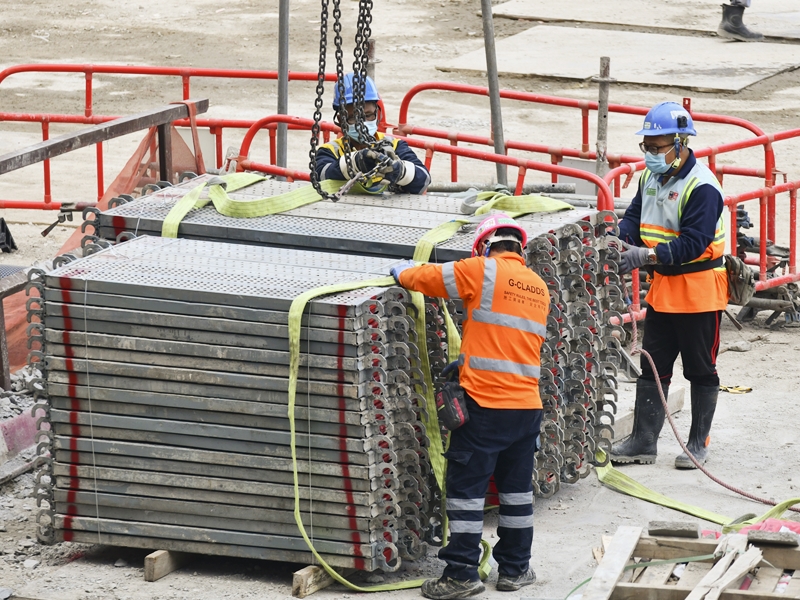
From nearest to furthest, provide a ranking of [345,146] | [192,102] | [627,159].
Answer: [345,146]
[192,102]
[627,159]

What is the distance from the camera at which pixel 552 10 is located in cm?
2575

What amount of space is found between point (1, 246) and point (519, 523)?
8219 mm

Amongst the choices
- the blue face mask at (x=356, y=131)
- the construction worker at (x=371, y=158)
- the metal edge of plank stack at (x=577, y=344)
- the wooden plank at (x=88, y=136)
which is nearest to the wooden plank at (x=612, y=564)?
the metal edge of plank stack at (x=577, y=344)

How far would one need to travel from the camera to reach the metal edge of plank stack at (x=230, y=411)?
6.23m

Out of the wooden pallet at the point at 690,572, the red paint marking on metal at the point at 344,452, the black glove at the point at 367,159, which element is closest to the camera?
the wooden pallet at the point at 690,572

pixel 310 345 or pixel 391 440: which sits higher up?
pixel 310 345

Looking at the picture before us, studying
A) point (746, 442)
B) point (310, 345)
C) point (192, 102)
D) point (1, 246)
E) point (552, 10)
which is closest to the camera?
point (310, 345)

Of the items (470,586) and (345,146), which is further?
(345,146)

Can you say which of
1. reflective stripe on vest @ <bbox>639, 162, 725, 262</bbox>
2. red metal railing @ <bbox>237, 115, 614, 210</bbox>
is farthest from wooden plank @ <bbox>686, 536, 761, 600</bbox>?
red metal railing @ <bbox>237, 115, 614, 210</bbox>

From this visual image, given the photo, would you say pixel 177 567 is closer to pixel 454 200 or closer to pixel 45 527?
pixel 45 527

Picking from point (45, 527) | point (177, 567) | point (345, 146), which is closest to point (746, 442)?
A: point (345, 146)

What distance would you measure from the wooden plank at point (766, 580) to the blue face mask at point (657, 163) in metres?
2.77

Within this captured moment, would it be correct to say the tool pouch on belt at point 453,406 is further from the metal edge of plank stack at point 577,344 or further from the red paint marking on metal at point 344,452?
the metal edge of plank stack at point 577,344

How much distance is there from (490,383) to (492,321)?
290 millimetres
